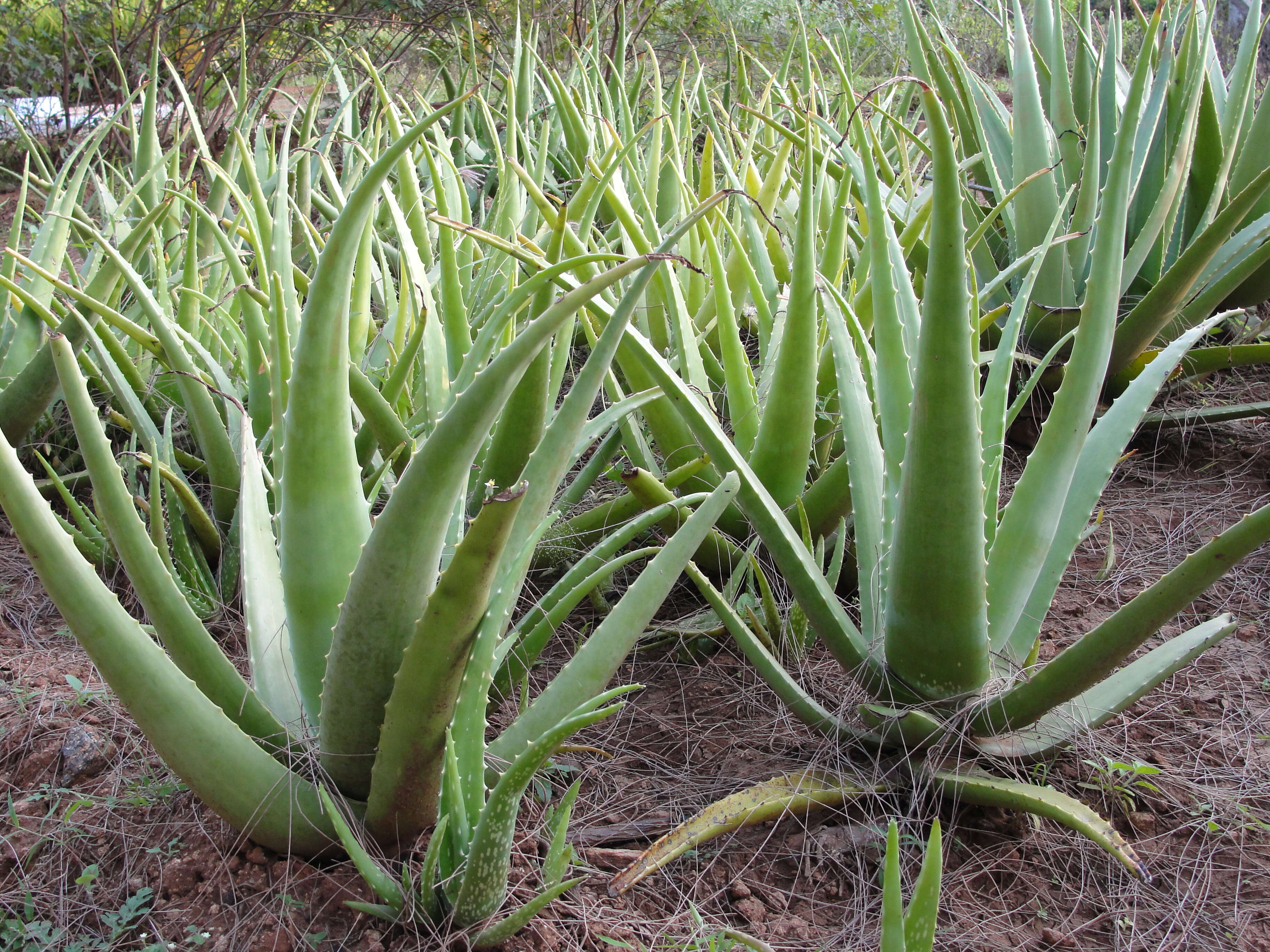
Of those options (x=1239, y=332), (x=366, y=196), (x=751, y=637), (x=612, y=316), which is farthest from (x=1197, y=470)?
(x=366, y=196)

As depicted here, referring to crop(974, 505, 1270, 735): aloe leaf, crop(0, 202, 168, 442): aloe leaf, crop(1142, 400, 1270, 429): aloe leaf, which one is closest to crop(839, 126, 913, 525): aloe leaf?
crop(974, 505, 1270, 735): aloe leaf

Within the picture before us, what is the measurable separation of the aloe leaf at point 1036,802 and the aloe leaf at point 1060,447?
17 cm

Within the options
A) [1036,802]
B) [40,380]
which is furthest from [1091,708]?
[40,380]

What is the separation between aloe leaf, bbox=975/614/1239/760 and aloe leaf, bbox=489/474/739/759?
45cm

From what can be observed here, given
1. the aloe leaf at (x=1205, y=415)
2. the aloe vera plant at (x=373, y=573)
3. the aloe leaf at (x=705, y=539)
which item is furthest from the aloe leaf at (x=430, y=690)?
the aloe leaf at (x=1205, y=415)

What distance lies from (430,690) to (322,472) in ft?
0.74

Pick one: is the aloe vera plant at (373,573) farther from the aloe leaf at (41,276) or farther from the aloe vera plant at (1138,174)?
the aloe vera plant at (1138,174)

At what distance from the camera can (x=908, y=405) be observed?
1.07 m

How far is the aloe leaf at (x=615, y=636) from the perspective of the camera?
0.87m

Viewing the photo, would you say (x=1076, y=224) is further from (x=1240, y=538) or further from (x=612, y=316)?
(x=612, y=316)

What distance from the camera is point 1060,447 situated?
3.43 feet

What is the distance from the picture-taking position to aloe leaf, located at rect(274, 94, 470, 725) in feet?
2.23

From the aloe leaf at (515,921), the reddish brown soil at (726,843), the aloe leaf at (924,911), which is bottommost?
the reddish brown soil at (726,843)

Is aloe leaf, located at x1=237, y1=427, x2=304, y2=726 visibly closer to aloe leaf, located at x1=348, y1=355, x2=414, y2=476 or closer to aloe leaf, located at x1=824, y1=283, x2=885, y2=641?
aloe leaf, located at x1=348, y1=355, x2=414, y2=476
